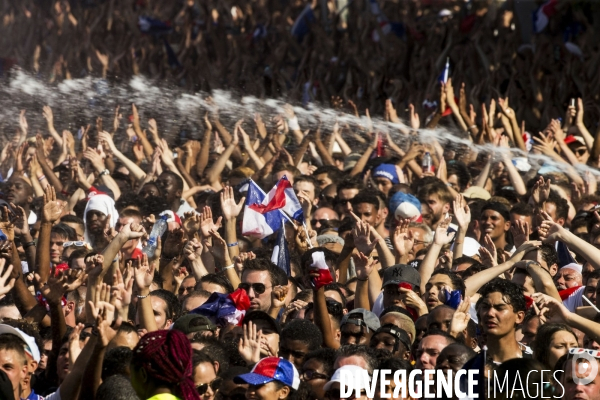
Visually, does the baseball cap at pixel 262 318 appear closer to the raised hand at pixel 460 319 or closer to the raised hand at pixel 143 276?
the raised hand at pixel 143 276

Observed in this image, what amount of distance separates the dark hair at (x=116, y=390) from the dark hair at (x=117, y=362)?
54cm

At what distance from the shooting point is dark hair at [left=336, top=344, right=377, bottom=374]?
6852 millimetres

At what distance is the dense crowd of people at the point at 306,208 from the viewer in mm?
6914

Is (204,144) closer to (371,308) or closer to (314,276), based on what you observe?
(371,308)

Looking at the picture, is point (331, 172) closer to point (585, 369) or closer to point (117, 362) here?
point (117, 362)

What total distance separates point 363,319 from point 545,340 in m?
1.29

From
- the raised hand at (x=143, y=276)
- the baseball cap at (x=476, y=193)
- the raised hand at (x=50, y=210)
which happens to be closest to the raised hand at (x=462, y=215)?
the baseball cap at (x=476, y=193)

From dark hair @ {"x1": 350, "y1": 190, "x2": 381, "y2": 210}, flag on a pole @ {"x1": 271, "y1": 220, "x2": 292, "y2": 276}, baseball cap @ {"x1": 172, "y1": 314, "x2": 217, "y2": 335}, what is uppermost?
baseball cap @ {"x1": 172, "y1": 314, "x2": 217, "y2": 335}

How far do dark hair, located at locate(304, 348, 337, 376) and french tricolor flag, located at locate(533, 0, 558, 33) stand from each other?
9.74 meters

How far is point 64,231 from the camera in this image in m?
10.8

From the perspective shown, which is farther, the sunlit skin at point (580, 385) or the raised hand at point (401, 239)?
the raised hand at point (401, 239)

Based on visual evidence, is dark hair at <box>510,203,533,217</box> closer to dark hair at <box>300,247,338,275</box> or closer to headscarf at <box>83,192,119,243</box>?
dark hair at <box>300,247,338,275</box>

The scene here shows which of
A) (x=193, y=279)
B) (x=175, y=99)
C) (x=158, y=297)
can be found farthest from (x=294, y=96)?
(x=158, y=297)

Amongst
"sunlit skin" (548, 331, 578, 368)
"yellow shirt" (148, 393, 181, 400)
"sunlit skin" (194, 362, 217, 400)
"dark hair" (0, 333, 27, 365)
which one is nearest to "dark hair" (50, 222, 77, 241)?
"dark hair" (0, 333, 27, 365)
